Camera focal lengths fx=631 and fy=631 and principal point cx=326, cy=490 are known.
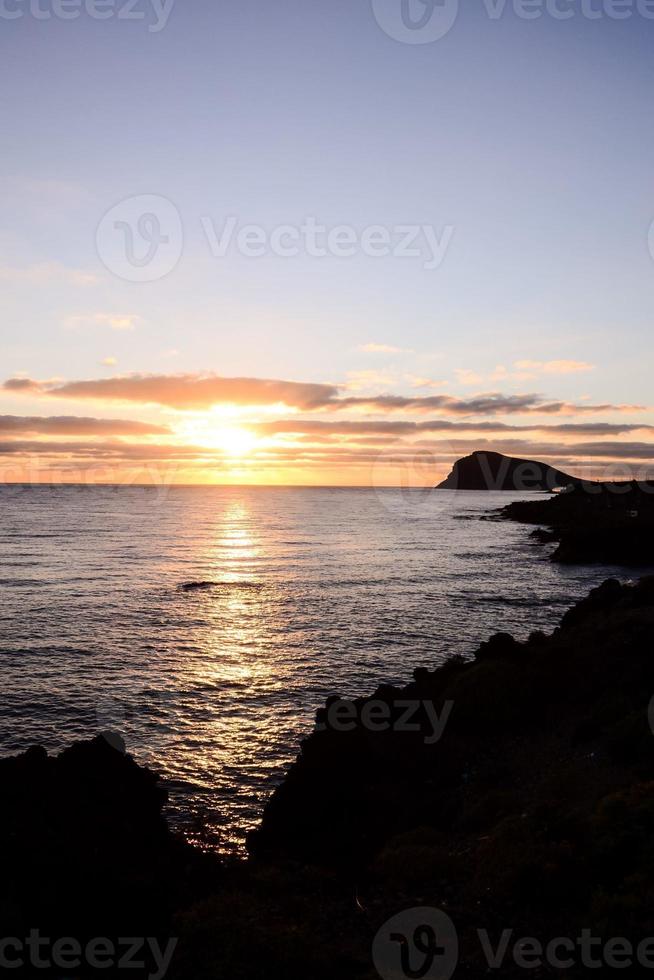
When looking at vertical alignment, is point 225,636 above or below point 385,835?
below

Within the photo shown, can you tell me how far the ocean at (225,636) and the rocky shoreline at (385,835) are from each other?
8.76 feet

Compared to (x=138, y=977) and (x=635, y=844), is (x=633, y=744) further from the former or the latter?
(x=138, y=977)

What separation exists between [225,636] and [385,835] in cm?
2565

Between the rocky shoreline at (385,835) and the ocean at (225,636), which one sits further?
the ocean at (225,636)

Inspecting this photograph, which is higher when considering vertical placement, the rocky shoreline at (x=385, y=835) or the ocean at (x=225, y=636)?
the rocky shoreline at (x=385, y=835)

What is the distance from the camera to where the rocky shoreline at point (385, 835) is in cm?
1045

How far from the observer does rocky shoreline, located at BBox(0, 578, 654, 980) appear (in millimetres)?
10453

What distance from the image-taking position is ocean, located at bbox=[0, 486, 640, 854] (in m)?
22.5

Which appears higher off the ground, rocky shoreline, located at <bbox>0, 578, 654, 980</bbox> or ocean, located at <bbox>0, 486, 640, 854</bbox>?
rocky shoreline, located at <bbox>0, 578, 654, 980</bbox>

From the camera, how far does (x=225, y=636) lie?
39719 millimetres

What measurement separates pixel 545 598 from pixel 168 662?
31142 mm

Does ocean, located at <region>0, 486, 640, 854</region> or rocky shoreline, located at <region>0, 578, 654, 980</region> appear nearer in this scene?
rocky shoreline, located at <region>0, 578, 654, 980</region>

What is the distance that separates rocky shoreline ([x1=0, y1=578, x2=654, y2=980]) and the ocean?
8.76 feet

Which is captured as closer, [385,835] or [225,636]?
[385,835]
